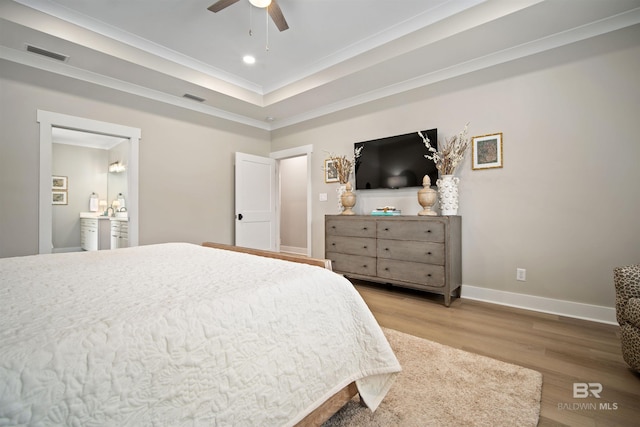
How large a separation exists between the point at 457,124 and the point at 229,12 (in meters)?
2.70

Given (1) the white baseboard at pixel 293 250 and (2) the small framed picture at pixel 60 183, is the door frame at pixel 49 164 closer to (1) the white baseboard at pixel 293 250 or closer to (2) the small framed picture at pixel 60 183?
(1) the white baseboard at pixel 293 250

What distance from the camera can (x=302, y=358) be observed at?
3.27ft

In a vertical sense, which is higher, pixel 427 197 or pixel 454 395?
pixel 427 197

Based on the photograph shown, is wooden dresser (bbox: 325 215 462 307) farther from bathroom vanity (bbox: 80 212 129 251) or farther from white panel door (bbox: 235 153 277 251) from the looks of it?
bathroom vanity (bbox: 80 212 129 251)

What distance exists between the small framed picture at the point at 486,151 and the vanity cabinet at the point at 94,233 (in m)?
A: 6.37

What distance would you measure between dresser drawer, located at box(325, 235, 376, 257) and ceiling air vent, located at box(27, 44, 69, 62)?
11.8 feet

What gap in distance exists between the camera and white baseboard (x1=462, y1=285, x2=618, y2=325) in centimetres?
247

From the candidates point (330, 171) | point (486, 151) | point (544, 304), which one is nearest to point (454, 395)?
point (544, 304)

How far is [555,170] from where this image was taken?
8.88ft

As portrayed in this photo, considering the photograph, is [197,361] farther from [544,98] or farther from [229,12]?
[544,98]

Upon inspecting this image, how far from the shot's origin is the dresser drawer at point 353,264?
349 cm

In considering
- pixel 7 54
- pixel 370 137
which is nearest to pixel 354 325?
pixel 370 137

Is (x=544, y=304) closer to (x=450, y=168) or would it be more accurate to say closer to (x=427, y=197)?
(x=427, y=197)

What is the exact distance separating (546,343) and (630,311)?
0.62m
